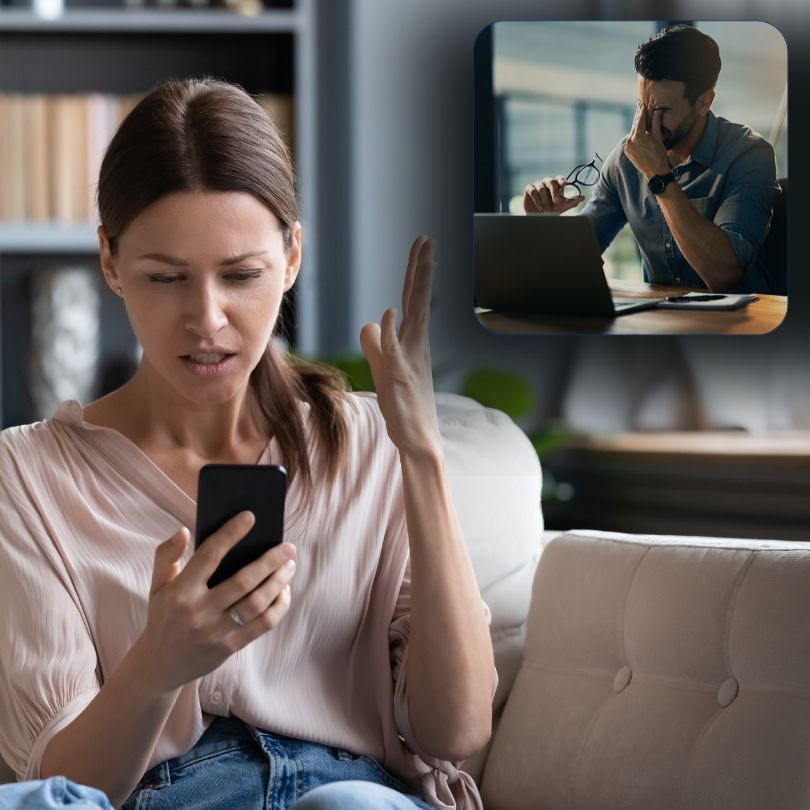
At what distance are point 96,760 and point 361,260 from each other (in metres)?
0.56

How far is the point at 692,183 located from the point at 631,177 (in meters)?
0.05

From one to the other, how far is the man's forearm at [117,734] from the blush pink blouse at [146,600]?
1.8 inches

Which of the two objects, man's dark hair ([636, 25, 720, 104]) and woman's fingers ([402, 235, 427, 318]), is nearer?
man's dark hair ([636, 25, 720, 104])

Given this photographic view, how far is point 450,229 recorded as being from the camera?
102 cm

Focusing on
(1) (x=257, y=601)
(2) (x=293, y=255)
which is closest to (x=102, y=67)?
(2) (x=293, y=255)

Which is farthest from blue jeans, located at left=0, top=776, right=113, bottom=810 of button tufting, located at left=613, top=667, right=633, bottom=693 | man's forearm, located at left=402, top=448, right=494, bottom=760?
button tufting, located at left=613, top=667, right=633, bottom=693

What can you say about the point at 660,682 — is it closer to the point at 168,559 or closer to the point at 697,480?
the point at 697,480

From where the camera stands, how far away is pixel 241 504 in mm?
887

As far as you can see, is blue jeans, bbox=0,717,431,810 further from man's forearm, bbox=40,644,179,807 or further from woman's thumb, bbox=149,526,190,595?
woman's thumb, bbox=149,526,190,595

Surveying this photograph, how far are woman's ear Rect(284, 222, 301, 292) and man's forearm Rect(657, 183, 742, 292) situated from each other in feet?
1.19

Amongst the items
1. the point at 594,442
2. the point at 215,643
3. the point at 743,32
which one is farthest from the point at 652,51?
the point at 215,643

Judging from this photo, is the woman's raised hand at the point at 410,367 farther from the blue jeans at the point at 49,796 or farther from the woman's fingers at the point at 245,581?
the blue jeans at the point at 49,796

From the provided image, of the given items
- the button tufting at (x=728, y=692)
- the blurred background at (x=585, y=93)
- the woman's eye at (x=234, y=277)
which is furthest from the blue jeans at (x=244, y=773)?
the blurred background at (x=585, y=93)

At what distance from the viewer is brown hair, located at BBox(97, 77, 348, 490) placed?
103 centimetres
